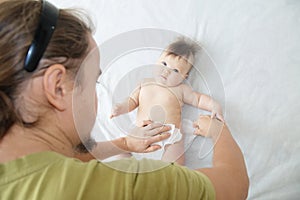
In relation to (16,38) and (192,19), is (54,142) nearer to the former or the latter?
(16,38)

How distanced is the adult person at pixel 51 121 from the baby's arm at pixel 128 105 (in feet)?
0.73

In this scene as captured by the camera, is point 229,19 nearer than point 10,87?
No

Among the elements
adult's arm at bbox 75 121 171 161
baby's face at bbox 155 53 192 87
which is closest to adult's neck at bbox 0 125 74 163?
adult's arm at bbox 75 121 171 161

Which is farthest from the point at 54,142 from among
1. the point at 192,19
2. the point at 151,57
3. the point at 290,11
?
the point at 290,11

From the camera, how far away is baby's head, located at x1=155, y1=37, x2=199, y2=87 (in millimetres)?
892

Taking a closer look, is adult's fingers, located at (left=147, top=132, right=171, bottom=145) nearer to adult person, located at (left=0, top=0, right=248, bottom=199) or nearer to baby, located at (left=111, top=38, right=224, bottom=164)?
baby, located at (left=111, top=38, right=224, bottom=164)

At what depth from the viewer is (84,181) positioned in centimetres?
48

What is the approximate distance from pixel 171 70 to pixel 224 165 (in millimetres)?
323

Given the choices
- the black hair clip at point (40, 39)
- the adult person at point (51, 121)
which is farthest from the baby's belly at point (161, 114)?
the black hair clip at point (40, 39)

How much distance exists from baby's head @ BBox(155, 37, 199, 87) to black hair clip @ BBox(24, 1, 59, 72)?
40 cm

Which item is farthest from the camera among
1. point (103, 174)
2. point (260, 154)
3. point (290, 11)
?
point (290, 11)

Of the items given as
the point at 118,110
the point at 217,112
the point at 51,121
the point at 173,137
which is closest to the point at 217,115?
the point at 217,112

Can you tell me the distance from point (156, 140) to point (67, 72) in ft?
0.92

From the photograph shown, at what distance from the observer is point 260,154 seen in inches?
33.1
